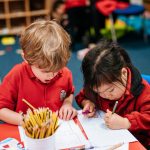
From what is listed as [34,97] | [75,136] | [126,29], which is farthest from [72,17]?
[75,136]

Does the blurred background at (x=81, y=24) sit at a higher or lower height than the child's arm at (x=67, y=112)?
lower

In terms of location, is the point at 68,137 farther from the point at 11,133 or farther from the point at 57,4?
the point at 57,4

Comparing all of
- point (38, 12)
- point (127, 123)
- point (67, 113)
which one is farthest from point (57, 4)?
point (127, 123)

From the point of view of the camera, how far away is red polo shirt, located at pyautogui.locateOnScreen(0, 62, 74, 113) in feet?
4.00

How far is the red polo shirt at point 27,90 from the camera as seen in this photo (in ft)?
4.00

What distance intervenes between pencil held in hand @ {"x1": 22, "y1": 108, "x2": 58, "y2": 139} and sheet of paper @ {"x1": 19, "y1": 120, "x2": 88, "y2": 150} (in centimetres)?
12

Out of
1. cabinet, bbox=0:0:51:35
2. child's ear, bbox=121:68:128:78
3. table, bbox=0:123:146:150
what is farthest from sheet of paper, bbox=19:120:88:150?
cabinet, bbox=0:0:51:35

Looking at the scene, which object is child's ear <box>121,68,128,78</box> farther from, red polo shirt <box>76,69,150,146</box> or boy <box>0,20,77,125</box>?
boy <box>0,20,77,125</box>

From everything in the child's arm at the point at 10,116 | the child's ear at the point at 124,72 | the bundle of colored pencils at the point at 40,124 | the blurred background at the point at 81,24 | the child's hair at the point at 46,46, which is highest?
the child's hair at the point at 46,46

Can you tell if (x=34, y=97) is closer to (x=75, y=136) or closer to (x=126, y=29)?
(x=75, y=136)

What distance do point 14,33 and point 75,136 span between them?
356 centimetres

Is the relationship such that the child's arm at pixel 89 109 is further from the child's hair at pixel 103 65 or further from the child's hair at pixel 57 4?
the child's hair at pixel 57 4

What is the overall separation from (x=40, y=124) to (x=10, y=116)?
1.01 feet

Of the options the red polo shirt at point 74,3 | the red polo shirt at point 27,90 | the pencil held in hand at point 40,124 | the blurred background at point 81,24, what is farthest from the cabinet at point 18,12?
the pencil held in hand at point 40,124
